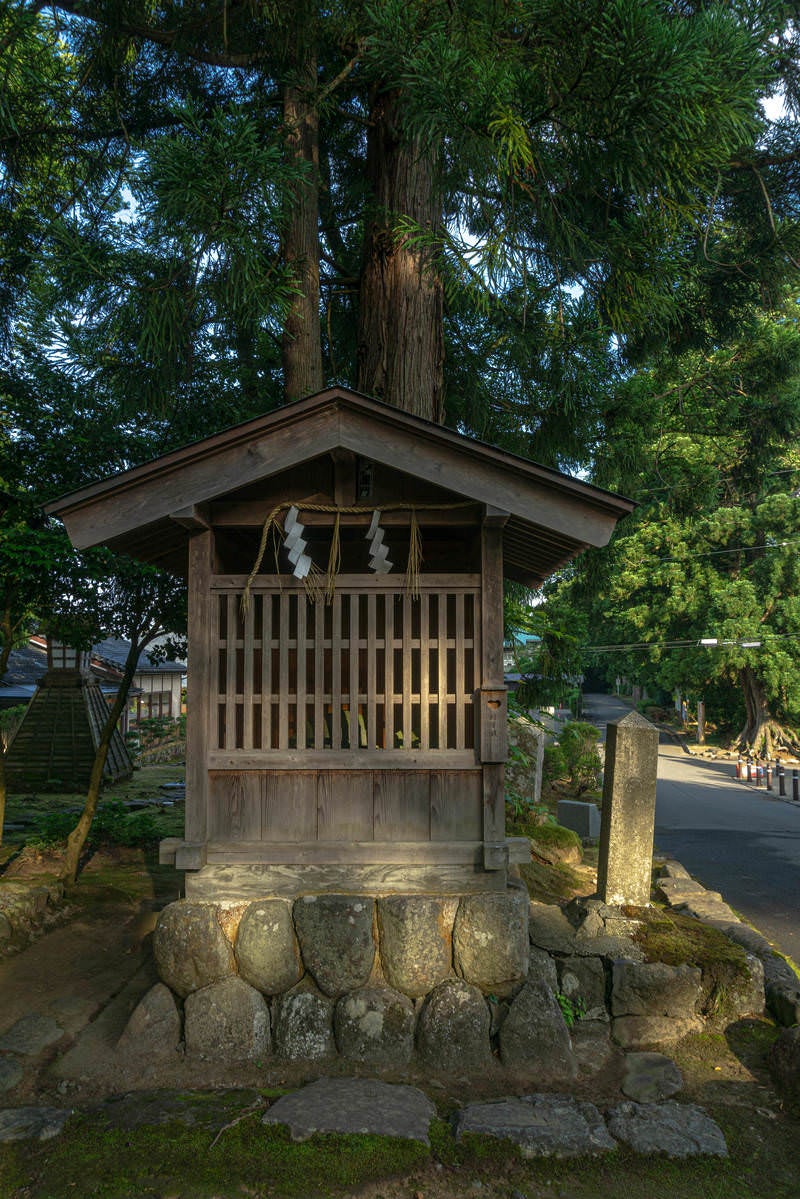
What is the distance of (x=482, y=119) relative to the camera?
539 cm

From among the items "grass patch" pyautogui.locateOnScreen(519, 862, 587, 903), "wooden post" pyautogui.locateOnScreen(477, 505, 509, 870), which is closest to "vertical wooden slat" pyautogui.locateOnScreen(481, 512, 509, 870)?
"wooden post" pyautogui.locateOnScreen(477, 505, 509, 870)

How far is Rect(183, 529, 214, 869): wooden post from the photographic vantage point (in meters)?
4.98

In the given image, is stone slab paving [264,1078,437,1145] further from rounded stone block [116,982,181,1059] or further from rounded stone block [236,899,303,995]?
rounded stone block [116,982,181,1059]

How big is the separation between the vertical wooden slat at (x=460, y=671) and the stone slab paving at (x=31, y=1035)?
321 cm

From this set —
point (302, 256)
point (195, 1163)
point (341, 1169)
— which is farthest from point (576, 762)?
point (195, 1163)

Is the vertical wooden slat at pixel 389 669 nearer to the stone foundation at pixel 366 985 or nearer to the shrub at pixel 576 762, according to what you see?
the stone foundation at pixel 366 985

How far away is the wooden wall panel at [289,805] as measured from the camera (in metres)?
5.06

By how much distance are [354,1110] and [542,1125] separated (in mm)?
952

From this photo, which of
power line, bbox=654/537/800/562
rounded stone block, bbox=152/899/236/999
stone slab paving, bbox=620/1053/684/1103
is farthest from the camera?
power line, bbox=654/537/800/562

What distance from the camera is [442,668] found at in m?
5.13

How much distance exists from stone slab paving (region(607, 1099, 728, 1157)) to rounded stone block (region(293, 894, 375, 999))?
1567 millimetres

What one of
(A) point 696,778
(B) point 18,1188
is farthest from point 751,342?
(A) point 696,778

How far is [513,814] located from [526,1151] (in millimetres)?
7164

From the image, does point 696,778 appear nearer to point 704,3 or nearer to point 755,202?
point 755,202
